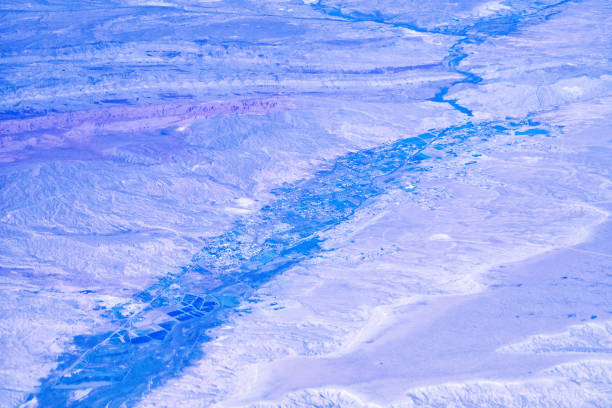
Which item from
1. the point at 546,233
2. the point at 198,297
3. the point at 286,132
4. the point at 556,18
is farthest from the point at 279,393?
the point at 556,18

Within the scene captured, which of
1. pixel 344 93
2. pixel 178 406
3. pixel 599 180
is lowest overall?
pixel 178 406

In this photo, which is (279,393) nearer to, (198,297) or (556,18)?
(198,297)

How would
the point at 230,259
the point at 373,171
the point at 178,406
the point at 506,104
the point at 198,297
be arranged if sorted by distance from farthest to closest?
the point at 506,104, the point at 373,171, the point at 230,259, the point at 198,297, the point at 178,406

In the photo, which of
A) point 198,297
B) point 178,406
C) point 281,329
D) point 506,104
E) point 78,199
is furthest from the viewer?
point 506,104

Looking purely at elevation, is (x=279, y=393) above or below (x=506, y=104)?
below

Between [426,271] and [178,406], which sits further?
[426,271]

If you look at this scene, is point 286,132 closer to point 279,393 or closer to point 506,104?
point 506,104
